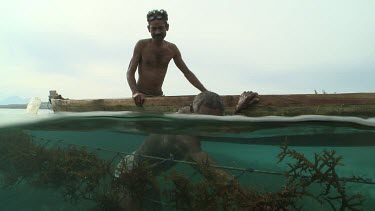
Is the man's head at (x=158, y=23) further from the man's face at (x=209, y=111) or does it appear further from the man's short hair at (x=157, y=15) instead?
the man's face at (x=209, y=111)

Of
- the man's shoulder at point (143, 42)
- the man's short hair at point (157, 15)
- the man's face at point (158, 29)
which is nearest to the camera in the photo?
the man's short hair at point (157, 15)

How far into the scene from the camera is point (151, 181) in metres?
6.75

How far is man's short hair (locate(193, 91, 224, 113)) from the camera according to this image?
6.01m

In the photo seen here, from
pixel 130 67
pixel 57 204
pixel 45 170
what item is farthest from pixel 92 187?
pixel 57 204

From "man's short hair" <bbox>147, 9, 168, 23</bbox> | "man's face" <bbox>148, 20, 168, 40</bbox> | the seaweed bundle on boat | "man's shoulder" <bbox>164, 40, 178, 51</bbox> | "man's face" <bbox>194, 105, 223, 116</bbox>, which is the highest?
"man's short hair" <bbox>147, 9, 168, 23</bbox>

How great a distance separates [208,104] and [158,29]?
9.59 feet

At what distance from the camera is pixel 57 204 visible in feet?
41.4

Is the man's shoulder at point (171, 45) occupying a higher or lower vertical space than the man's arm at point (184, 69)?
higher

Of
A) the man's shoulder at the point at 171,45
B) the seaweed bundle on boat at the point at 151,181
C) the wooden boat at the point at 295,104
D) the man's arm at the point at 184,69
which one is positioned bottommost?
the seaweed bundle on boat at the point at 151,181

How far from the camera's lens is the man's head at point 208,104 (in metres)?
6.04

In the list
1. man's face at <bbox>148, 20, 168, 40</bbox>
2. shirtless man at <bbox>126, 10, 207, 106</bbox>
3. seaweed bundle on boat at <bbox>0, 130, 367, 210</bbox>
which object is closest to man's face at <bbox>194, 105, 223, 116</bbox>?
seaweed bundle on boat at <bbox>0, 130, 367, 210</bbox>

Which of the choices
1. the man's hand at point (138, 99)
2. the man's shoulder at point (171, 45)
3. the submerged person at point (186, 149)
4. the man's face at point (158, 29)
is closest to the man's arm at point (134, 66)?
the man's face at point (158, 29)

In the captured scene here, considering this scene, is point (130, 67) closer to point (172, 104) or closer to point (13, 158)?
point (172, 104)

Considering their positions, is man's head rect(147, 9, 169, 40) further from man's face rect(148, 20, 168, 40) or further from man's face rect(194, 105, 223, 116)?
man's face rect(194, 105, 223, 116)
